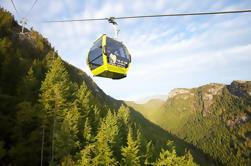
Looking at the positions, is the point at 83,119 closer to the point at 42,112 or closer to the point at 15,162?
the point at 42,112

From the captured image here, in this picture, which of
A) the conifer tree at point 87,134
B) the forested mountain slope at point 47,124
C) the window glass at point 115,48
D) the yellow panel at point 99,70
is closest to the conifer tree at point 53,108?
the forested mountain slope at point 47,124

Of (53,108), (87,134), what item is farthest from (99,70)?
(87,134)

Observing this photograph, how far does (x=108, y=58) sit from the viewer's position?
20.3 metres

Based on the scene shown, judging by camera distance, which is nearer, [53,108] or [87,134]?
[53,108]

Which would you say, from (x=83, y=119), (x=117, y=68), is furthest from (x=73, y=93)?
(x=117, y=68)

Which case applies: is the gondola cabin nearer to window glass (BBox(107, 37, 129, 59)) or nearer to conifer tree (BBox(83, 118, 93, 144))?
window glass (BBox(107, 37, 129, 59))

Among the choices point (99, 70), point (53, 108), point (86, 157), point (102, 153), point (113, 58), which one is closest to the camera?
point (113, 58)

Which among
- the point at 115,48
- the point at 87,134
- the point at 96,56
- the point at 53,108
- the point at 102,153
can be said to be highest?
the point at 115,48

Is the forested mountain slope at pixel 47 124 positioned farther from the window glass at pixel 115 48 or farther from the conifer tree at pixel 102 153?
the window glass at pixel 115 48

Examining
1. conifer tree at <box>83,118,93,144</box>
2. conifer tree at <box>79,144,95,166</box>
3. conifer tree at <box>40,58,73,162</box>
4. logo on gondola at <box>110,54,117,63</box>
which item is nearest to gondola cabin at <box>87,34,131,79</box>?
logo on gondola at <box>110,54,117,63</box>

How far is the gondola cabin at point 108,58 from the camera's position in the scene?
20203 millimetres

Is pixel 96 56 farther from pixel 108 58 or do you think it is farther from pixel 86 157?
pixel 86 157

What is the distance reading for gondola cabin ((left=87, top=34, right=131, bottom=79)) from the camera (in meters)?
20.2

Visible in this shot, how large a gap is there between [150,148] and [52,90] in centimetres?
2438
